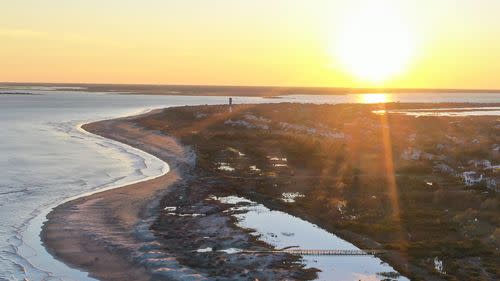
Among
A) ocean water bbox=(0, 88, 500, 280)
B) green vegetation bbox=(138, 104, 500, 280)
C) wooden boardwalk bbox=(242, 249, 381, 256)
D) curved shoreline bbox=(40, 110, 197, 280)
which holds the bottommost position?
Answer: ocean water bbox=(0, 88, 500, 280)

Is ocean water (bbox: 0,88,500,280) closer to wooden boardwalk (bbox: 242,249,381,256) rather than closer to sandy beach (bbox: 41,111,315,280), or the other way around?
sandy beach (bbox: 41,111,315,280)

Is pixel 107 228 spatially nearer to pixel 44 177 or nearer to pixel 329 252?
pixel 329 252


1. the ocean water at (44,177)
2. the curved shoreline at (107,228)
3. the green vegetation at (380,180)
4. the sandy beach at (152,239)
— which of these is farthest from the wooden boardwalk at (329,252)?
the ocean water at (44,177)

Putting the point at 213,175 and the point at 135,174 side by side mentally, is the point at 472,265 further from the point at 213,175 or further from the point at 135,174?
the point at 135,174

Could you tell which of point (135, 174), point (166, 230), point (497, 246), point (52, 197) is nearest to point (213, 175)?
point (135, 174)

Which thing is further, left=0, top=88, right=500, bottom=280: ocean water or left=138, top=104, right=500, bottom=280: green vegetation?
left=138, top=104, right=500, bottom=280: green vegetation

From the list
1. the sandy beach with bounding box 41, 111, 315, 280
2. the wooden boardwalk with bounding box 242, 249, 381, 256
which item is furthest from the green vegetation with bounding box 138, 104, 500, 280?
the sandy beach with bounding box 41, 111, 315, 280

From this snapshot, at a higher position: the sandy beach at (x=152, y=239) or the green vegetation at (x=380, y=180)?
the green vegetation at (x=380, y=180)

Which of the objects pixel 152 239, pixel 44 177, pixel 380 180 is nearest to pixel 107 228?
pixel 152 239

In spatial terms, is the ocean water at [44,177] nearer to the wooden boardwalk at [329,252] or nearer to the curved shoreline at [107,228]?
the curved shoreline at [107,228]
